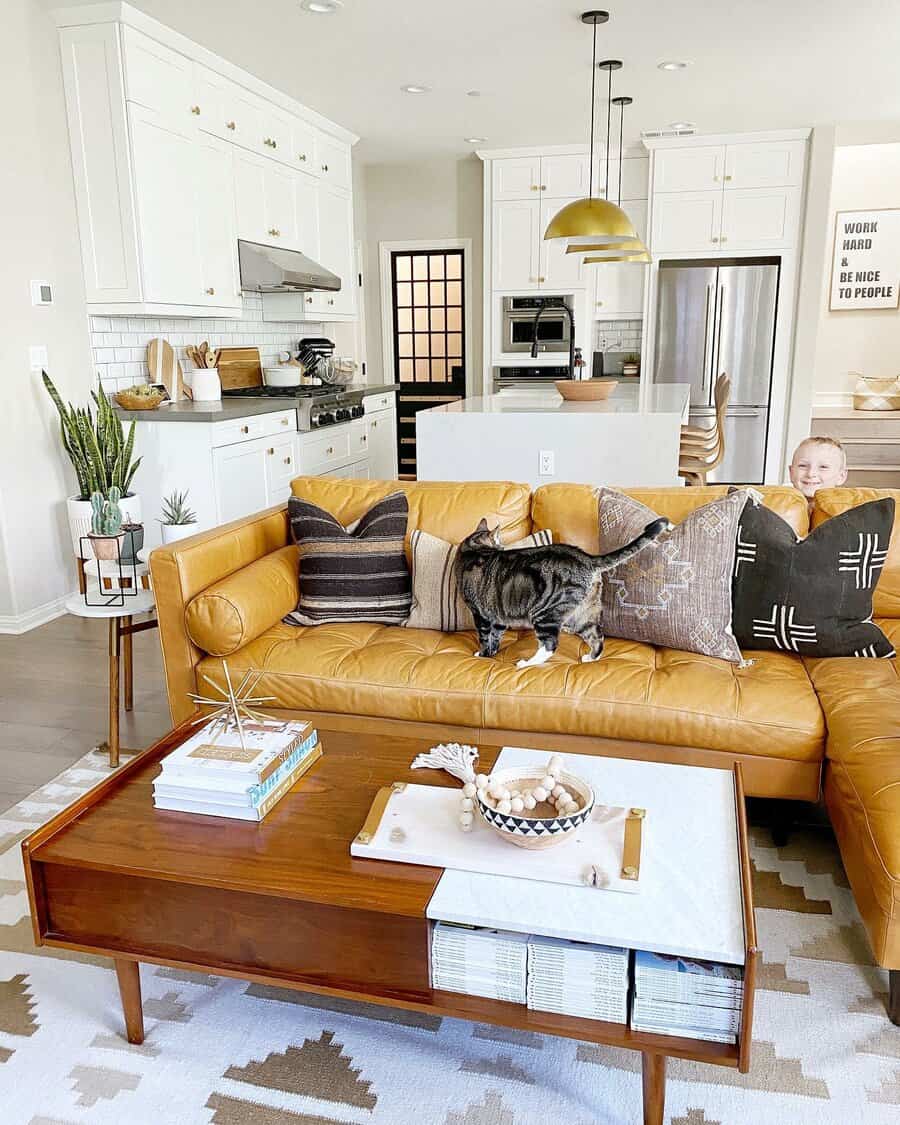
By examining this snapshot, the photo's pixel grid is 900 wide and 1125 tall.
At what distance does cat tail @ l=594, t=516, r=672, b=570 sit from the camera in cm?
238

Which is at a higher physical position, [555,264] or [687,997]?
[555,264]

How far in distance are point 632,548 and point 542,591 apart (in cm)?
27

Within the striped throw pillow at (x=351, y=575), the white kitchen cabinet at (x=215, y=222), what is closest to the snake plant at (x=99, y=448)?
the white kitchen cabinet at (x=215, y=222)

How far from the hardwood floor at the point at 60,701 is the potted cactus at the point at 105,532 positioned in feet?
2.14

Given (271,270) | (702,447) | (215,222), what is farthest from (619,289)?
(215,222)

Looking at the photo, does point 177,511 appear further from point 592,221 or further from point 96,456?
point 592,221

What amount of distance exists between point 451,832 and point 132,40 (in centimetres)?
409

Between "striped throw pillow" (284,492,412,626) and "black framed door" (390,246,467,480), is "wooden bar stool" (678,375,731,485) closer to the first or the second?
"striped throw pillow" (284,492,412,626)

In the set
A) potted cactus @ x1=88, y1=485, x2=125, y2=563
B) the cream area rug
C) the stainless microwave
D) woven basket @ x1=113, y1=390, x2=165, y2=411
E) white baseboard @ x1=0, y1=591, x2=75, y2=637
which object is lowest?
the cream area rug

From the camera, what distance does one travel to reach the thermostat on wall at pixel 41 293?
13.4 ft

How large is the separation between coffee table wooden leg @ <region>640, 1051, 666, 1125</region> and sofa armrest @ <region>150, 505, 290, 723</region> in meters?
1.65

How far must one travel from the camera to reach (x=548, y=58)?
481 cm

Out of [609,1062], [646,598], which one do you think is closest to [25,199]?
[646,598]

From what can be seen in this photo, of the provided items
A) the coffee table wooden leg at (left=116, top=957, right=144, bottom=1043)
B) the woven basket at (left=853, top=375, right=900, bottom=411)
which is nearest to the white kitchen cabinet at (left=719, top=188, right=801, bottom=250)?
the woven basket at (left=853, top=375, right=900, bottom=411)
